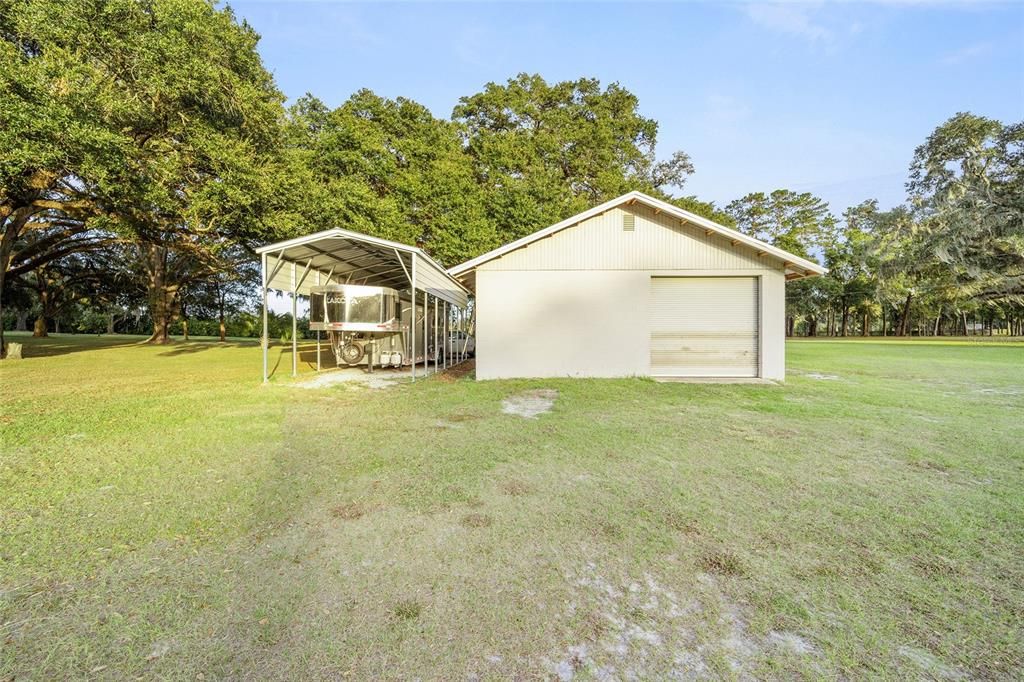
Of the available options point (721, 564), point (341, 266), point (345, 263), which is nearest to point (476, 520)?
point (721, 564)

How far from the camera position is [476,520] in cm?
322

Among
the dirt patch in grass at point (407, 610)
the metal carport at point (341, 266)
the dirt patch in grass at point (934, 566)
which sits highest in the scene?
the metal carport at point (341, 266)

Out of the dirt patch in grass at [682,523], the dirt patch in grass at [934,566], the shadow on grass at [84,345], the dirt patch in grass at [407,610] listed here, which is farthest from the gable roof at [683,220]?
the shadow on grass at [84,345]

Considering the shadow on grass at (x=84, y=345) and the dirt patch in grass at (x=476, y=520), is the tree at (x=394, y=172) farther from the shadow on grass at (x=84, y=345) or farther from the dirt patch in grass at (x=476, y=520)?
the dirt patch in grass at (x=476, y=520)

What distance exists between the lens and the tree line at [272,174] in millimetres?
11688

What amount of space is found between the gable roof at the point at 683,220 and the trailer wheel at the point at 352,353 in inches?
161

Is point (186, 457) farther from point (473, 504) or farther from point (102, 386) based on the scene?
point (102, 386)

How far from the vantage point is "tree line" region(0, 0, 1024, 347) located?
11.7m

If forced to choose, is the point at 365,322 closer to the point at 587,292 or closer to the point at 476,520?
the point at 587,292

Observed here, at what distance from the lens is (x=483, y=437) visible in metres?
5.53

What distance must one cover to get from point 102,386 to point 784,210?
161 feet

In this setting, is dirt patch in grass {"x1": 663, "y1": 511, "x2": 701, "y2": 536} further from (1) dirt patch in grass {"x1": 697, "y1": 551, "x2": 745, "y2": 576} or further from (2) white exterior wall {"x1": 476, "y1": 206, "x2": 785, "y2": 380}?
(2) white exterior wall {"x1": 476, "y1": 206, "x2": 785, "y2": 380}

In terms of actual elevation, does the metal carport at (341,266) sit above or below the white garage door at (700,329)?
above

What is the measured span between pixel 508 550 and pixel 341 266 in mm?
13388
